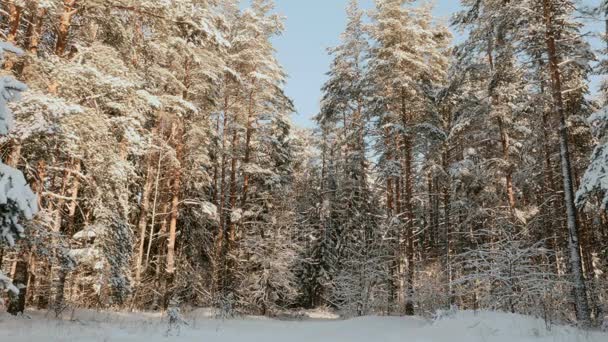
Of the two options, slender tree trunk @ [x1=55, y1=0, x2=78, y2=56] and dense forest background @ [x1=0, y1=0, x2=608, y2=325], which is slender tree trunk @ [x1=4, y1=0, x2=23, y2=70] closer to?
dense forest background @ [x1=0, y1=0, x2=608, y2=325]

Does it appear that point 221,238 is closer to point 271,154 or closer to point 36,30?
point 271,154

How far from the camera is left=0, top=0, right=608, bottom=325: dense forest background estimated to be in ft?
29.2

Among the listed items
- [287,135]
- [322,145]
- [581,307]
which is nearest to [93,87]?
[581,307]

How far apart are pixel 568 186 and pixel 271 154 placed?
47.0 ft

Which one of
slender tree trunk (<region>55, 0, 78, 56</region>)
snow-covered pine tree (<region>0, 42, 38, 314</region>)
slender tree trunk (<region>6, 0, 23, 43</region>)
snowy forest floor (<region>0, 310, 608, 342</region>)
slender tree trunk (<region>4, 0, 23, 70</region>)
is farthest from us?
slender tree trunk (<region>55, 0, 78, 56</region>)

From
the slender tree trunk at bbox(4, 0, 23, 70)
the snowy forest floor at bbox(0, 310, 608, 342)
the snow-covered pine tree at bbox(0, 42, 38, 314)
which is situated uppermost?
the slender tree trunk at bbox(4, 0, 23, 70)

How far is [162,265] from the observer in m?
20.6

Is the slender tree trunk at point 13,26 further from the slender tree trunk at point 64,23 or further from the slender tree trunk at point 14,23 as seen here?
the slender tree trunk at point 64,23

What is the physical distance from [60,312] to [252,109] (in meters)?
13.5

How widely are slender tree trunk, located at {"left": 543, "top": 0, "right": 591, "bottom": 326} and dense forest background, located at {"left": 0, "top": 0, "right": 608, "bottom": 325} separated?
5cm

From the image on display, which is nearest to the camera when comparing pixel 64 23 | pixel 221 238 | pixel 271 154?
pixel 64 23

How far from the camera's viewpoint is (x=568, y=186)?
39.3 feet

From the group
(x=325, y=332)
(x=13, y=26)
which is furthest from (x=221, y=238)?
(x=13, y=26)

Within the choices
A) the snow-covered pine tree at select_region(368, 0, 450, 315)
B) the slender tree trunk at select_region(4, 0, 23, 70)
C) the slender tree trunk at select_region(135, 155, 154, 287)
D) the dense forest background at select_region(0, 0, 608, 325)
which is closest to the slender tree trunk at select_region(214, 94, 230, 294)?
the dense forest background at select_region(0, 0, 608, 325)
